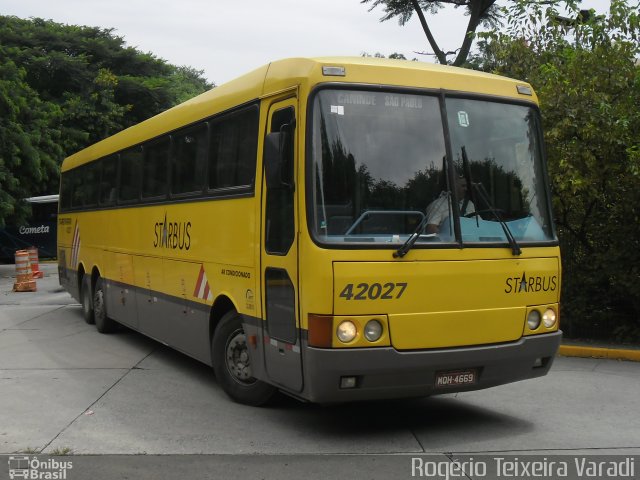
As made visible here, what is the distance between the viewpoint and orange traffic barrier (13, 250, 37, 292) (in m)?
20.7

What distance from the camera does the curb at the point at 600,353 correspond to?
1041 centimetres

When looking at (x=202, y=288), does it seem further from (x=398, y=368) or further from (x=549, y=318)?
(x=549, y=318)

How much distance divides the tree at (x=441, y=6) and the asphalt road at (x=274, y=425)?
19250mm

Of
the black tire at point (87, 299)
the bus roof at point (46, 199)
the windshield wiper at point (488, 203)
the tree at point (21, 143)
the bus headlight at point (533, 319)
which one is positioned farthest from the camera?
the bus roof at point (46, 199)

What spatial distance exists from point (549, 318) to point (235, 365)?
300 cm

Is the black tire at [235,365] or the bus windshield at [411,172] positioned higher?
the bus windshield at [411,172]

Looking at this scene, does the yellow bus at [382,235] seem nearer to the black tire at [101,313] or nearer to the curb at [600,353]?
the curb at [600,353]

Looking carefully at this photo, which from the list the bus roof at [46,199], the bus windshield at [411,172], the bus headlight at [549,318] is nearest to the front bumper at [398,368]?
the bus headlight at [549,318]

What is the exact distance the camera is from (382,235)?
19.3 feet

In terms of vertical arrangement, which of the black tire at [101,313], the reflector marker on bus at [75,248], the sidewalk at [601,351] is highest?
the reflector marker on bus at [75,248]

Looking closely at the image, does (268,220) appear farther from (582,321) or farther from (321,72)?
(582,321)

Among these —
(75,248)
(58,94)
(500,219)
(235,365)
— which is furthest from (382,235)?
(58,94)

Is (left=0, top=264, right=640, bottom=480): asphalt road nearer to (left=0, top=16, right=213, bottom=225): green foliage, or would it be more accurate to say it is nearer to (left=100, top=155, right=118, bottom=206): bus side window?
(left=100, top=155, right=118, bottom=206): bus side window

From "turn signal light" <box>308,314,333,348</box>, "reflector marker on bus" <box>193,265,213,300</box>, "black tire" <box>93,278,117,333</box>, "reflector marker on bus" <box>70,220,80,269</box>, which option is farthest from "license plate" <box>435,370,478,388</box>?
"reflector marker on bus" <box>70,220,80,269</box>
